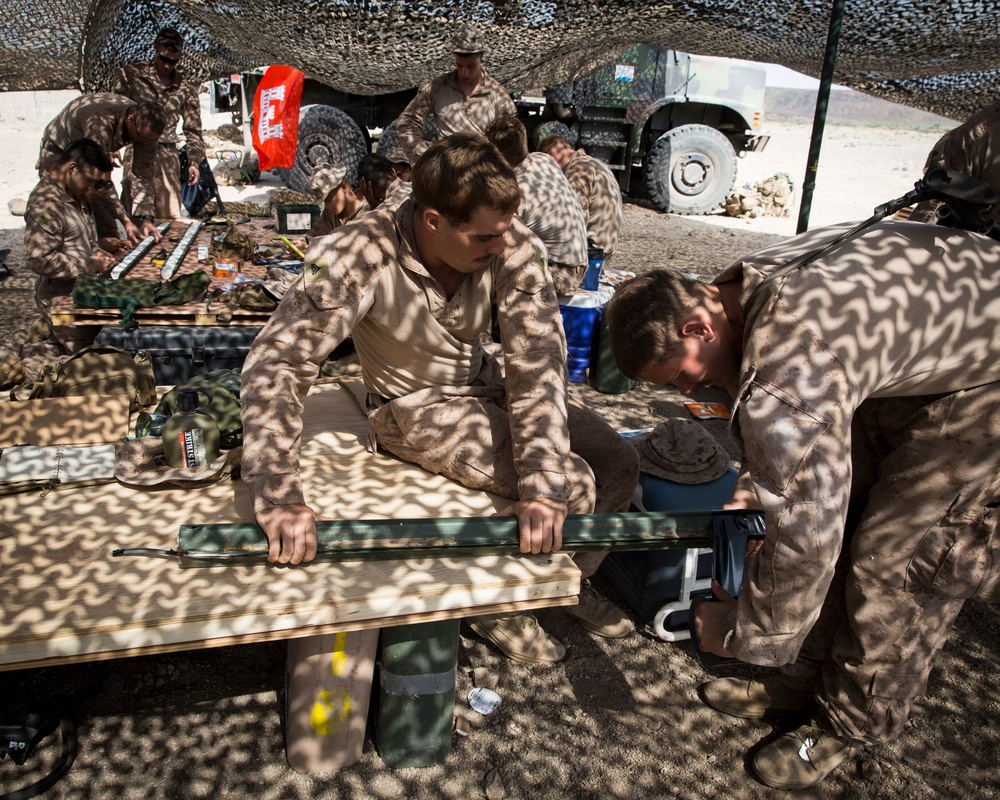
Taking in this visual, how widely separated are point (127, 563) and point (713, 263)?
8.78 meters

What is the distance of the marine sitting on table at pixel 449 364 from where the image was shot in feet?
7.34

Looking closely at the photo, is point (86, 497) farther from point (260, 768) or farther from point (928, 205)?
point (928, 205)

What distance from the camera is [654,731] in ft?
8.80

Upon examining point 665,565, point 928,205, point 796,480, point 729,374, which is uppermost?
point 928,205

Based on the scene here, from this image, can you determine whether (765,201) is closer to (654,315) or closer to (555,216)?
(555,216)

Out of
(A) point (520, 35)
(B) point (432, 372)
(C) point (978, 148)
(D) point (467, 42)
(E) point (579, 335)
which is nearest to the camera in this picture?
(B) point (432, 372)

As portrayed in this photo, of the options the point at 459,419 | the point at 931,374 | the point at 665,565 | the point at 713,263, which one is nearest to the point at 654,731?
the point at 665,565

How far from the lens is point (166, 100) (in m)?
7.88

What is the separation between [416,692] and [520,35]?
622cm

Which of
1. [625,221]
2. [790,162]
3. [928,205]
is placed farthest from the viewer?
[790,162]

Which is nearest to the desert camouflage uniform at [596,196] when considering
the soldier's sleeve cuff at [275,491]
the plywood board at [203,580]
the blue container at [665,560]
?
the blue container at [665,560]

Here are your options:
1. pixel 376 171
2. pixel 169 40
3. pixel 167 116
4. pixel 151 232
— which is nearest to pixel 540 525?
pixel 376 171

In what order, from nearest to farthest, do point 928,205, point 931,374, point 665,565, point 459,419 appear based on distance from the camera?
point 931,374 → point 459,419 → point 665,565 → point 928,205

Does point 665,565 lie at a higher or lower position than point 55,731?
higher
